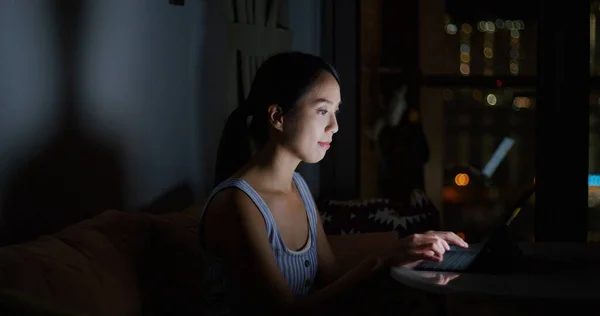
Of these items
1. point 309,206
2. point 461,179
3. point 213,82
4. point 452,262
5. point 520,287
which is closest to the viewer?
point 520,287

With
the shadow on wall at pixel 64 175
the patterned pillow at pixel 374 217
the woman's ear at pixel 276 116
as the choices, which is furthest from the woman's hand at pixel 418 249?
the patterned pillow at pixel 374 217

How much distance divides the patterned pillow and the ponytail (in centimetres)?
89

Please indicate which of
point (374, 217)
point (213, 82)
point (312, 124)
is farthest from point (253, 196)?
point (213, 82)

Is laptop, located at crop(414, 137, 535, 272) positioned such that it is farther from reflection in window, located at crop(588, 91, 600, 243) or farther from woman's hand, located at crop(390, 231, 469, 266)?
reflection in window, located at crop(588, 91, 600, 243)

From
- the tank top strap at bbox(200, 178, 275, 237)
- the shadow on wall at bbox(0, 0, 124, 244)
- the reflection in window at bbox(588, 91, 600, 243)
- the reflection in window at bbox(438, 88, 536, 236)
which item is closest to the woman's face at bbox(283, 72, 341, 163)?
the tank top strap at bbox(200, 178, 275, 237)

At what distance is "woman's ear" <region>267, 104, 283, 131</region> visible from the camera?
5.94ft

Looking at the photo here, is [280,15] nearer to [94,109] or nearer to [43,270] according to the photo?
[94,109]

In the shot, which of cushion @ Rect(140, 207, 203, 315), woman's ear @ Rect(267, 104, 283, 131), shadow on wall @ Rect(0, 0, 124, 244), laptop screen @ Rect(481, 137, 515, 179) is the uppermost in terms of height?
woman's ear @ Rect(267, 104, 283, 131)

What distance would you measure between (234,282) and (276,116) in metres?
0.35

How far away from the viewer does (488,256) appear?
1819 millimetres

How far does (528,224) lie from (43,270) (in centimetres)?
327

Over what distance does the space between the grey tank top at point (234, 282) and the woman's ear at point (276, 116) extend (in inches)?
5.5

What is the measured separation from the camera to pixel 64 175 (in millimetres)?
2025

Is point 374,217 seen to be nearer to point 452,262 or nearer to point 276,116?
point 452,262
